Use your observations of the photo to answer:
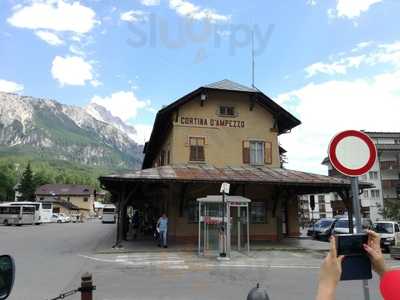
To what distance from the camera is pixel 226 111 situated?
90.1 ft

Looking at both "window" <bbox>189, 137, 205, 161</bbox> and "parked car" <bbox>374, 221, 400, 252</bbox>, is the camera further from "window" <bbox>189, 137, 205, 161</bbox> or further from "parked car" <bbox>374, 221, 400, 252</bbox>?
"window" <bbox>189, 137, 205, 161</bbox>

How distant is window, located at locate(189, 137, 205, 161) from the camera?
26.3 m

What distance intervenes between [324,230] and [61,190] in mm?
102136

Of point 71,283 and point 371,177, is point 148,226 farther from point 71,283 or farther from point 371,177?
point 371,177

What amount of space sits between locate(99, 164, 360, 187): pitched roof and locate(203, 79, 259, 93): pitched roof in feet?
15.9

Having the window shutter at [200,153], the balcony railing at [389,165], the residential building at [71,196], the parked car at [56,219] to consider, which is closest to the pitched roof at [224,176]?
the window shutter at [200,153]

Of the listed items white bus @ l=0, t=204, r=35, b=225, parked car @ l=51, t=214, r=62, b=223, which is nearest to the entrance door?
white bus @ l=0, t=204, r=35, b=225

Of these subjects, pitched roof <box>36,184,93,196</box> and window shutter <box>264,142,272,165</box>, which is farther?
pitched roof <box>36,184,93,196</box>

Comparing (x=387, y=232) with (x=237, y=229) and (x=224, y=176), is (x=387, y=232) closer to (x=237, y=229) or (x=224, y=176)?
(x=237, y=229)

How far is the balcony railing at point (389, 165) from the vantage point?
6456 cm

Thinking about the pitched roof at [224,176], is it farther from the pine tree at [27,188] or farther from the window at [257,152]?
the pine tree at [27,188]

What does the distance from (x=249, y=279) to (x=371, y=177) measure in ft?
192

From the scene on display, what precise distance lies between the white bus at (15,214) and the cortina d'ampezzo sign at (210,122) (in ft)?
112

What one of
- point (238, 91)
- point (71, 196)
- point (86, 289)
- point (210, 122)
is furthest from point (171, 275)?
point (71, 196)
